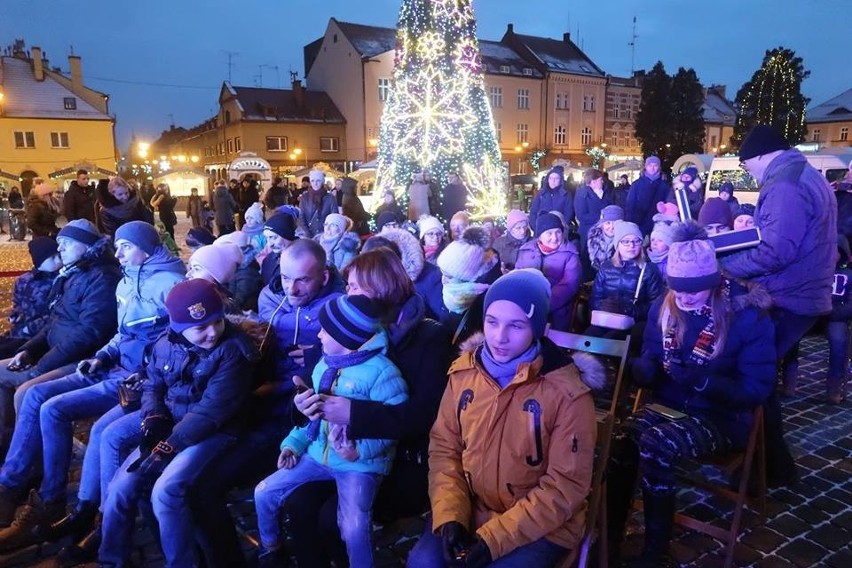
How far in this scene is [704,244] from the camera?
302 cm

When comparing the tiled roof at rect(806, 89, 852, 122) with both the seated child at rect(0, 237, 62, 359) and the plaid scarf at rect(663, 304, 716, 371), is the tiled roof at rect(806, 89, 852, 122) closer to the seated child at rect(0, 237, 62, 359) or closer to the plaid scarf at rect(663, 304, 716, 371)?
the plaid scarf at rect(663, 304, 716, 371)

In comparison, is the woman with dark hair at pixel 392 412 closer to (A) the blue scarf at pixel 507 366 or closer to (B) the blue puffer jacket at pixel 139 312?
(A) the blue scarf at pixel 507 366

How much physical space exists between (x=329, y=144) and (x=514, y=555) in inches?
1810

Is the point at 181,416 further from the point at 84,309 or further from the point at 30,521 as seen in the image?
the point at 84,309

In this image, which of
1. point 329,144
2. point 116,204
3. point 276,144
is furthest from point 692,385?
point 276,144

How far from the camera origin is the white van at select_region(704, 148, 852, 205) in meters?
15.3

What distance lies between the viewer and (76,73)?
44.4 metres

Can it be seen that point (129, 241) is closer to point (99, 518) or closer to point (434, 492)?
point (99, 518)

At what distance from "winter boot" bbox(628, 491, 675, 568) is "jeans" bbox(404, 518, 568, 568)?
0.81 meters

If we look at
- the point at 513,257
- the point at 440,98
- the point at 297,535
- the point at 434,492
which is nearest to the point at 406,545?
the point at 297,535

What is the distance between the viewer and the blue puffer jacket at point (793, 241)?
344 centimetres

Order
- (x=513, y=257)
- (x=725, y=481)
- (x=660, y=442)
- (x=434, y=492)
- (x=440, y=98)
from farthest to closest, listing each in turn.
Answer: (x=440, y=98)
(x=513, y=257)
(x=725, y=481)
(x=660, y=442)
(x=434, y=492)

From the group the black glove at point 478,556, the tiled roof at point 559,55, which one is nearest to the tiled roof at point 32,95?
the tiled roof at point 559,55

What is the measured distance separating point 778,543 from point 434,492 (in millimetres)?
2172
